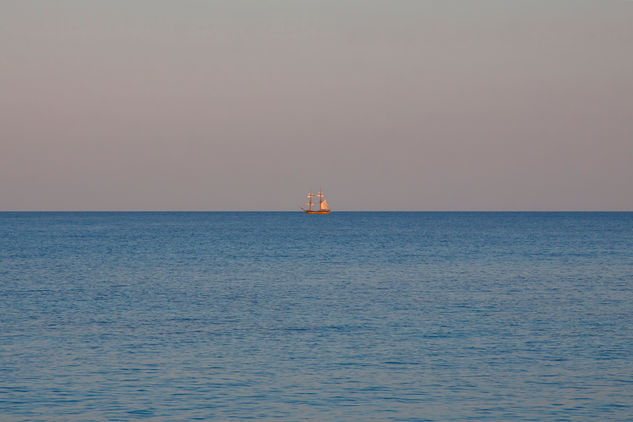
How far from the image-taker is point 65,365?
26484mm

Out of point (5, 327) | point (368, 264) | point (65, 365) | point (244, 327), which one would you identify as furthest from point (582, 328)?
point (368, 264)

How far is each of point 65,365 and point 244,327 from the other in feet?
32.5

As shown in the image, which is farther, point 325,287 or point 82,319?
point 325,287

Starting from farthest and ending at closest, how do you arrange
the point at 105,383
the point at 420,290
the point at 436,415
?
the point at 420,290 → the point at 105,383 → the point at 436,415

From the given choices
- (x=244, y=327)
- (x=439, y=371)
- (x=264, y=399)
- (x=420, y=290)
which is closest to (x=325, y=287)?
(x=420, y=290)

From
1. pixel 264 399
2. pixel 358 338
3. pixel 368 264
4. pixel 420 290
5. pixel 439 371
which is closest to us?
pixel 264 399

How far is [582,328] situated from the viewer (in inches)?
1374

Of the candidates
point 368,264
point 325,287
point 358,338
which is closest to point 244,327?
point 358,338

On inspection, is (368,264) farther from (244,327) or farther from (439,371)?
(439,371)

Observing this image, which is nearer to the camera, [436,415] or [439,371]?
[436,415]

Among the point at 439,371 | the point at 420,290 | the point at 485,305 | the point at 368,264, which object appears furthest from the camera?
the point at 368,264

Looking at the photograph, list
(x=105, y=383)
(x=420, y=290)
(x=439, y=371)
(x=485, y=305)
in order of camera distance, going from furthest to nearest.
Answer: (x=420, y=290) → (x=485, y=305) → (x=439, y=371) → (x=105, y=383)

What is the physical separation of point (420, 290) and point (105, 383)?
3033 cm

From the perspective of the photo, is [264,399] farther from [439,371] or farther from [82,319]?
[82,319]
